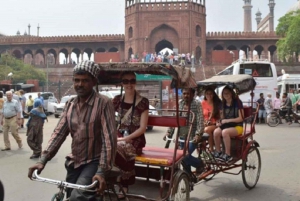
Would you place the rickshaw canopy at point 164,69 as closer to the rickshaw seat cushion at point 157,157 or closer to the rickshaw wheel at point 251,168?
the rickshaw seat cushion at point 157,157

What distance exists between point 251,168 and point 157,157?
7.46 feet

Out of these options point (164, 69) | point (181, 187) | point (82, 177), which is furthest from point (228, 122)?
point (82, 177)

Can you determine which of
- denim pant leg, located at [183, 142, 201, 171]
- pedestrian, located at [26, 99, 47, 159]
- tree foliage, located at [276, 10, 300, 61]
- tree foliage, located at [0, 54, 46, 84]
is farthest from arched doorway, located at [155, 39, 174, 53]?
denim pant leg, located at [183, 142, 201, 171]

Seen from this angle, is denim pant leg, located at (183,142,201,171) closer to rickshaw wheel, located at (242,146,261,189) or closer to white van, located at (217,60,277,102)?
rickshaw wheel, located at (242,146,261,189)

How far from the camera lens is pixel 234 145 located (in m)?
5.78

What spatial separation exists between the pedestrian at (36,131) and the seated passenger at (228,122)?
13.7 feet

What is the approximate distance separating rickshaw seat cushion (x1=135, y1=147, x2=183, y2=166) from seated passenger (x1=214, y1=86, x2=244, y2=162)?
1.29 meters

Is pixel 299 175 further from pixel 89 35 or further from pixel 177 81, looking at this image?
pixel 89 35

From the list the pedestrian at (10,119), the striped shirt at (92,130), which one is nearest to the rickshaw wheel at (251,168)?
the striped shirt at (92,130)

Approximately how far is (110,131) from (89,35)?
152ft

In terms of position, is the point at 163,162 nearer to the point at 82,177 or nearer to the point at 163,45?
the point at 82,177

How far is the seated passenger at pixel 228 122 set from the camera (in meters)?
5.54

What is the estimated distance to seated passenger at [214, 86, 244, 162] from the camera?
5535 mm

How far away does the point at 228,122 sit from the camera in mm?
5766
